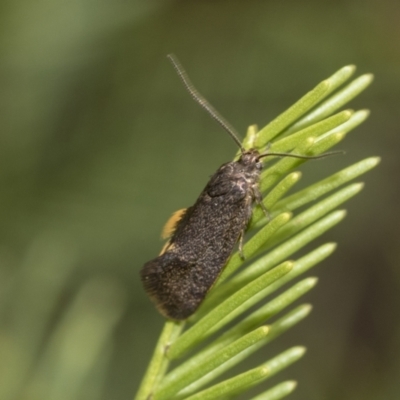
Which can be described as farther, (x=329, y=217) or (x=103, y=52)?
(x=103, y=52)

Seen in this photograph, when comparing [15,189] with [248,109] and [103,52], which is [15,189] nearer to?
[103,52]

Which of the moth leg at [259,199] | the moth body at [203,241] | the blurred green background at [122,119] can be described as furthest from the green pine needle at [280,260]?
the blurred green background at [122,119]

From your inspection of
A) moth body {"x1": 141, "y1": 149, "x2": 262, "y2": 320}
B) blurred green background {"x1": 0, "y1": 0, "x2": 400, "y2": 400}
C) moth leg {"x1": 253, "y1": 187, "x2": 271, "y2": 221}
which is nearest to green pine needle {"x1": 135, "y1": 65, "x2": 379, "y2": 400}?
moth leg {"x1": 253, "y1": 187, "x2": 271, "y2": 221}

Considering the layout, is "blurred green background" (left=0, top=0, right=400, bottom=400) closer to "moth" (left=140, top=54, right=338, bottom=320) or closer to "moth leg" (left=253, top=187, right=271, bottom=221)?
"moth" (left=140, top=54, right=338, bottom=320)

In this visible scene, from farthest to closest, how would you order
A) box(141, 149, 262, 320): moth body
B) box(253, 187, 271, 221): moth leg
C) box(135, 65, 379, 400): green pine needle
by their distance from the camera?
box(141, 149, 262, 320): moth body → box(253, 187, 271, 221): moth leg → box(135, 65, 379, 400): green pine needle

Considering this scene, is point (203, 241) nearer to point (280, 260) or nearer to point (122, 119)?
point (280, 260)

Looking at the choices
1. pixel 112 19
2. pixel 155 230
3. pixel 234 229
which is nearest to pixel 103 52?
pixel 112 19

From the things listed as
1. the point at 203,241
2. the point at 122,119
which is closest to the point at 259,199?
the point at 203,241
